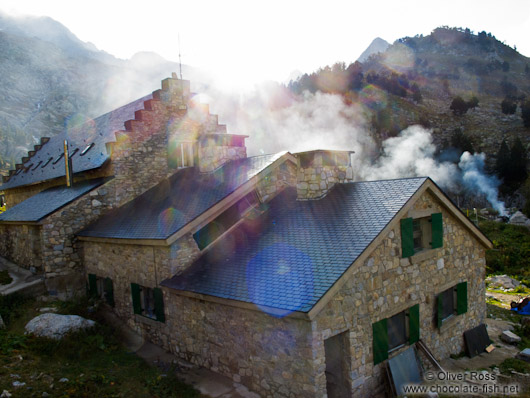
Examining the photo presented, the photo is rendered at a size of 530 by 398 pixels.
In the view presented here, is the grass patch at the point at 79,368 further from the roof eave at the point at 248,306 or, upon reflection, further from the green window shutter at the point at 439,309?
the green window shutter at the point at 439,309

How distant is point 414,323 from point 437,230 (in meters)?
2.49

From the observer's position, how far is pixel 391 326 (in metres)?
8.47

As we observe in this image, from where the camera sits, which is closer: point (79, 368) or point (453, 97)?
point (79, 368)

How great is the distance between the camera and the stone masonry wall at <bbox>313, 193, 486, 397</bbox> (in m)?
7.16

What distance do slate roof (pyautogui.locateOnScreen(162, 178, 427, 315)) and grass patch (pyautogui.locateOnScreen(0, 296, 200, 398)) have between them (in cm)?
208

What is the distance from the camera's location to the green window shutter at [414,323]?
8680 millimetres

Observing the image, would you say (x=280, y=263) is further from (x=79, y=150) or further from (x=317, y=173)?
(x=79, y=150)

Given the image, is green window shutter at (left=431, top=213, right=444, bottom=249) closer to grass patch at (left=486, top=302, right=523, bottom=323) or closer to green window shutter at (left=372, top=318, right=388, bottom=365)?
green window shutter at (left=372, top=318, right=388, bottom=365)

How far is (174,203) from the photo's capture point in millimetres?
11500

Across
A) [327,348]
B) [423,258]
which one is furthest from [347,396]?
[423,258]

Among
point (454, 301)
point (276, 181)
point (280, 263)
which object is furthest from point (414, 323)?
point (276, 181)

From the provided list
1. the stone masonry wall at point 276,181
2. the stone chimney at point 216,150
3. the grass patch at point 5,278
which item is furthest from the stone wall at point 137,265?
the stone chimney at point 216,150

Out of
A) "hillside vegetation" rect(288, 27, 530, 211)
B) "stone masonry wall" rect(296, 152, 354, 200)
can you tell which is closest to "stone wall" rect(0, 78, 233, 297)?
"stone masonry wall" rect(296, 152, 354, 200)

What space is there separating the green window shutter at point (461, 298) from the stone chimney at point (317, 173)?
4.64 meters
